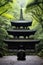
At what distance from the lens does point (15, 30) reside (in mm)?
36188

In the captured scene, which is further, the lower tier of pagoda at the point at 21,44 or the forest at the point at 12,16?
the lower tier of pagoda at the point at 21,44

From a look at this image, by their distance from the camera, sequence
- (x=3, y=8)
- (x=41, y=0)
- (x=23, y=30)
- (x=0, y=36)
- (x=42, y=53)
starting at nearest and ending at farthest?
(x=41, y=0), (x=3, y=8), (x=42, y=53), (x=0, y=36), (x=23, y=30)

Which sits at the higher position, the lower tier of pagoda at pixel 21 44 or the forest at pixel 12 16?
the forest at pixel 12 16

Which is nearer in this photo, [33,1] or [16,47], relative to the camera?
[33,1]

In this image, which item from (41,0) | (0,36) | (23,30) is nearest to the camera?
(41,0)

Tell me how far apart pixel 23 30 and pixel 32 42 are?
3395 mm

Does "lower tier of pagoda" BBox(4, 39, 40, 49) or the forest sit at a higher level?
the forest

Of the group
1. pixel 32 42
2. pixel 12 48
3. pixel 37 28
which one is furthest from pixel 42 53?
pixel 37 28

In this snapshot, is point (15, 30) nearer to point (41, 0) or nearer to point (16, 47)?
point (16, 47)

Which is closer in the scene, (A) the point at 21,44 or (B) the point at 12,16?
(B) the point at 12,16

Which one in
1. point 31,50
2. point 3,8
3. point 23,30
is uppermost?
point 3,8

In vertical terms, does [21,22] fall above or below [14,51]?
above

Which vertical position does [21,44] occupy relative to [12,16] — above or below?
below

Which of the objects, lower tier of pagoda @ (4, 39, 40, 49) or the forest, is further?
lower tier of pagoda @ (4, 39, 40, 49)
